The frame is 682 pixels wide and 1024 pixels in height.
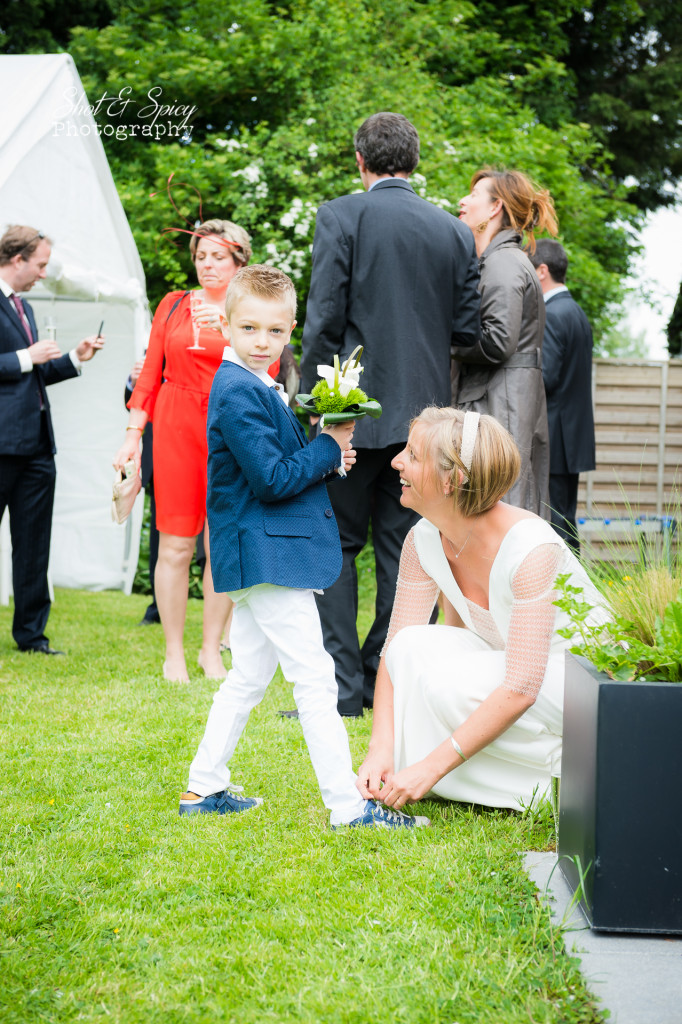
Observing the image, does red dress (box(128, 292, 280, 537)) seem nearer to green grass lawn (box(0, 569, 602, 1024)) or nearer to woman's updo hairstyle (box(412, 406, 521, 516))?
green grass lawn (box(0, 569, 602, 1024))

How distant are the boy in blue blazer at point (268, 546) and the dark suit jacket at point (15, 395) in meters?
2.56

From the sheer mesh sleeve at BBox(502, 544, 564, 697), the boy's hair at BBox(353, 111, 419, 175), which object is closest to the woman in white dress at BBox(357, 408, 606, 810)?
the sheer mesh sleeve at BBox(502, 544, 564, 697)

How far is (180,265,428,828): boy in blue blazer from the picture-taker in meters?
2.50

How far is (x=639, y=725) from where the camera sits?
74.7 inches

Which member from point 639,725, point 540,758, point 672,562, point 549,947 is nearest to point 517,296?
point 672,562

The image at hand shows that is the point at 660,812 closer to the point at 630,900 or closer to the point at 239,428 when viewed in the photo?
the point at 630,900

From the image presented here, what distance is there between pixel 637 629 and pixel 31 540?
12.4 ft

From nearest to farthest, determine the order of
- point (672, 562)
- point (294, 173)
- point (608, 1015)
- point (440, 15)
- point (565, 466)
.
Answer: point (608, 1015) < point (672, 562) < point (565, 466) < point (294, 173) < point (440, 15)

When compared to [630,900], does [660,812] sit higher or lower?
higher

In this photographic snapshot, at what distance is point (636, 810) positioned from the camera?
188 centimetres

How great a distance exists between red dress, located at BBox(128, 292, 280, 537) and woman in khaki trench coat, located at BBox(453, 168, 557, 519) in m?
0.91

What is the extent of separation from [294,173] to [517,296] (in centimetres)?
498

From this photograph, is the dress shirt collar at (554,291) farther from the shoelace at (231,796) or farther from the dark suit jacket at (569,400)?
the shoelace at (231,796)

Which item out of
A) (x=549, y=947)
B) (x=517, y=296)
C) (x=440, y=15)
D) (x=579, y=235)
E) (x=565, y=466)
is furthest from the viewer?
(x=440, y=15)
